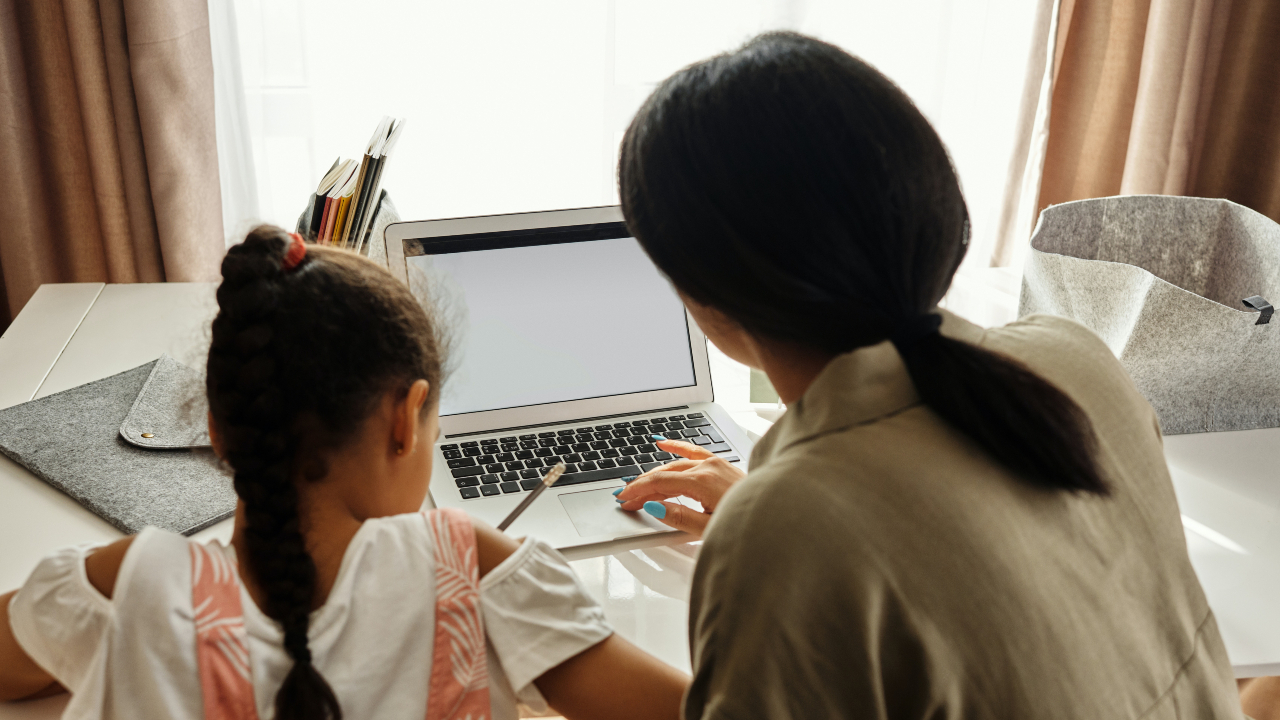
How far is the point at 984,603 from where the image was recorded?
0.51m

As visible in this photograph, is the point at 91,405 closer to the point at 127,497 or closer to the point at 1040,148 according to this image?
the point at 127,497

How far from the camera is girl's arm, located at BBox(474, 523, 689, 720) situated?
714mm

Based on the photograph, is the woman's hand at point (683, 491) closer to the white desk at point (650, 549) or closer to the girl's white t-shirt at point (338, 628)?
the white desk at point (650, 549)

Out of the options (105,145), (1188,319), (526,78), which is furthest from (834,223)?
(105,145)

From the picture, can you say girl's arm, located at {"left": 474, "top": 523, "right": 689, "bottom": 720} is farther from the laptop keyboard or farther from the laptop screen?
the laptop screen

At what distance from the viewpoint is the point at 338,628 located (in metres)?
0.66

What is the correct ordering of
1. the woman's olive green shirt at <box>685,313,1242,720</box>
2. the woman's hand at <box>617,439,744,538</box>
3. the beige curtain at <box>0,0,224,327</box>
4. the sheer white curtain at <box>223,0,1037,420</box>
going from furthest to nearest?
1. the sheer white curtain at <box>223,0,1037,420</box>
2. the beige curtain at <box>0,0,224,327</box>
3. the woman's hand at <box>617,439,744,538</box>
4. the woman's olive green shirt at <box>685,313,1242,720</box>

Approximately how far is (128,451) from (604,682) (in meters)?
0.62

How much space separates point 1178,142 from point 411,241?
5.01 ft

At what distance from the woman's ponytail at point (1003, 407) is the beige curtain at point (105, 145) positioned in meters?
1.43

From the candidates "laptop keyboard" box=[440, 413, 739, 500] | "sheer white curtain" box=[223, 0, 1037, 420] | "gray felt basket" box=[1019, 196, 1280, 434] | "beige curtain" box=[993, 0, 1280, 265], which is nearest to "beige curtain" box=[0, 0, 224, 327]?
"sheer white curtain" box=[223, 0, 1037, 420]

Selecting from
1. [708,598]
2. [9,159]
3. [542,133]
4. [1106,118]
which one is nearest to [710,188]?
[708,598]

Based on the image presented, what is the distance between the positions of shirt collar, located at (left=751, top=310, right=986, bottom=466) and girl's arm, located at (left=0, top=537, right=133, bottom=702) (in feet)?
1.47

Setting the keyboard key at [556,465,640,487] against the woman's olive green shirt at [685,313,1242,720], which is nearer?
the woman's olive green shirt at [685,313,1242,720]
